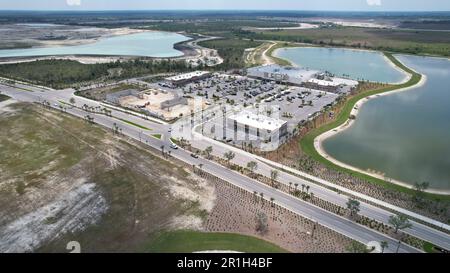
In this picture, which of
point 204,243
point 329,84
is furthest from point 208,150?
point 329,84

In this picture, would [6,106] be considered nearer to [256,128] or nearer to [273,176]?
[256,128]

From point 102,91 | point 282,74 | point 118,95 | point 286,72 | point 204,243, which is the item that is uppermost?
point 286,72

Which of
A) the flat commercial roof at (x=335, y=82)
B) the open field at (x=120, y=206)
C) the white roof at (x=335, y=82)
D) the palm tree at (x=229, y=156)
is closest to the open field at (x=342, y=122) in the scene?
the flat commercial roof at (x=335, y=82)

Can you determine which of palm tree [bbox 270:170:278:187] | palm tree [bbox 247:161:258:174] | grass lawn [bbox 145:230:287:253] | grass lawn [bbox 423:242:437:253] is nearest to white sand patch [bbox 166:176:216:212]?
grass lawn [bbox 145:230:287:253]

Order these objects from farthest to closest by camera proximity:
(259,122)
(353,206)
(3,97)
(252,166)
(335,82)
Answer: (335,82) < (3,97) < (259,122) < (252,166) < (353,206)

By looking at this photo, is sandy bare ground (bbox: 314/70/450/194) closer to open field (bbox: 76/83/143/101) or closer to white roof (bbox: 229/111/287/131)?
white roof (bbox: 229/111/287/131)

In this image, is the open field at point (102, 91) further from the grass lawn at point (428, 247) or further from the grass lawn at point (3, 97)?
the grass lawn at point (428, 247)

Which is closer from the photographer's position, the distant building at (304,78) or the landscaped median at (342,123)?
the landscaped median at (342,123)
